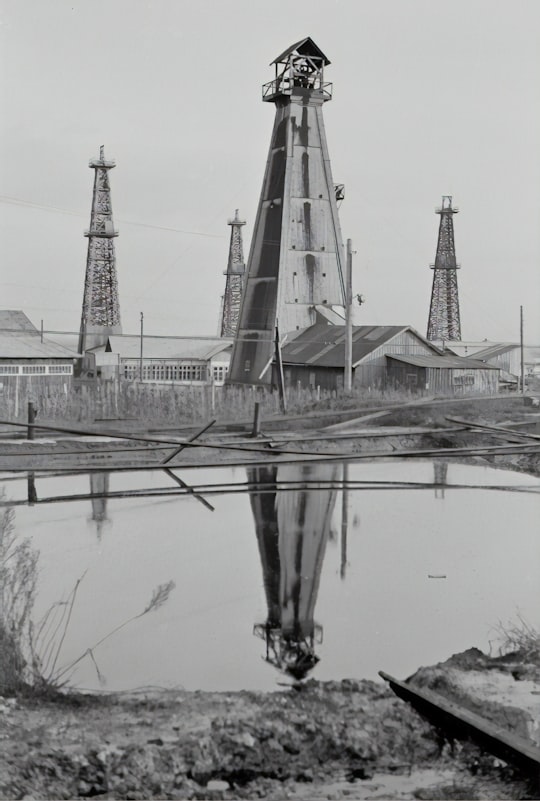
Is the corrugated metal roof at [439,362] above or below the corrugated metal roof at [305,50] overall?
below

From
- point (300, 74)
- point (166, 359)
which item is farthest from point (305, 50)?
point (166, 359)

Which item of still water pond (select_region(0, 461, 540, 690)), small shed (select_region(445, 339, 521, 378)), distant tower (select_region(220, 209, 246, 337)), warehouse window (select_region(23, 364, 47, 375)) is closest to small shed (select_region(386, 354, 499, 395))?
small shed (select_region(445, 339, 521, 378))

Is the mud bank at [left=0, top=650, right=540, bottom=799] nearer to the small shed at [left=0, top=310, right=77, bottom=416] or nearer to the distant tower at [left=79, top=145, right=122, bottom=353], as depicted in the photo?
the small shed at [left=0, top=310, right=77, bottom=416]

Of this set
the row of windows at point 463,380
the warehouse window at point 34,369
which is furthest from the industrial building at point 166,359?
the row of windows at point 463,380

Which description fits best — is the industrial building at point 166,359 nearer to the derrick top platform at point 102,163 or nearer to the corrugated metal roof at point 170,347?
the corrugated metal roof at point 170,347

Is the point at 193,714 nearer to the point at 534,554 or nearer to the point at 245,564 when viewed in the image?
the point at 245,564

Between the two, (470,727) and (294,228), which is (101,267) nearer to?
(294,228)

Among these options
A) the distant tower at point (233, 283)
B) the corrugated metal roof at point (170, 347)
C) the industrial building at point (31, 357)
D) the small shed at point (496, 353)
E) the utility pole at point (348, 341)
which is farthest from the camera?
the distant tower at point (233, 283)

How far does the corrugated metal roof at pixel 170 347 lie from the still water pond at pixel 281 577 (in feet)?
44.8

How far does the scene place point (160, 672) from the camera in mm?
4770

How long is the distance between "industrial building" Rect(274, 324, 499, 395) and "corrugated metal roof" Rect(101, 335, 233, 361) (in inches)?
183

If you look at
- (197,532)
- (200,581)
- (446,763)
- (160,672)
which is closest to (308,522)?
(197,532)

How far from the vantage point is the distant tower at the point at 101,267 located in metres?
30.6

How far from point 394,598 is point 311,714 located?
Answer: 89.4 inches
